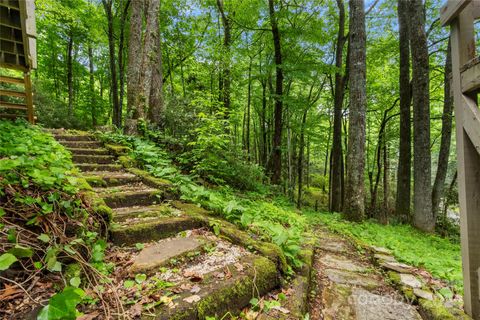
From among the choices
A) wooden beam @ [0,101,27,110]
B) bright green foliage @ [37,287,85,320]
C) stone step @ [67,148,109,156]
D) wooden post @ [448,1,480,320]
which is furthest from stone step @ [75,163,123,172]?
wooden post @ [448,1,480,320]

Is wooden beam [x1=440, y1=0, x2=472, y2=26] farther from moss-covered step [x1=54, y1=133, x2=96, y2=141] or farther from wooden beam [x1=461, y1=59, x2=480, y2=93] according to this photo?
moss-covered step [x1=54, y1=133, x2=96, y2=141]

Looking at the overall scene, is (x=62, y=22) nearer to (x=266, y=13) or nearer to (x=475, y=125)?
(x=266, y=13)

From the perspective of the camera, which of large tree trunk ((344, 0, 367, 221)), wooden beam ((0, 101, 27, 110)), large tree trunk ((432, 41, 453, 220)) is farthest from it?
large tree trunk ((432, 41, 453, 220))

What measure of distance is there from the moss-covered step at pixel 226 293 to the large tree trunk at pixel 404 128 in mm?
7294

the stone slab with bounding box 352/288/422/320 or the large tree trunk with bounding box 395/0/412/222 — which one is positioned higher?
the large tree trunk with bounding box 395/0/412/222

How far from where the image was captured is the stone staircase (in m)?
1.59

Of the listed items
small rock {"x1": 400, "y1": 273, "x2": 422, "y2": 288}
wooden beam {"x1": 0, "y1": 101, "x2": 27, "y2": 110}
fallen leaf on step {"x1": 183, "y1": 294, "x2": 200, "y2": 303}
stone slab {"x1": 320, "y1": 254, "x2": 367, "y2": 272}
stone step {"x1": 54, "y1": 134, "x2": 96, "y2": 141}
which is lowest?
stone slab {"x1": 320, "y1": 254, "x2": 367, "y2": 272}

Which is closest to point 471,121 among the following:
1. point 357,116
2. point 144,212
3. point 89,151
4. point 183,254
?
point 183,254

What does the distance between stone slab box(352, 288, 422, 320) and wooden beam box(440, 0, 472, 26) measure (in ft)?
8.31

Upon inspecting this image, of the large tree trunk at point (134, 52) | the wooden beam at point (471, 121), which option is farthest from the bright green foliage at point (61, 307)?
the large tree trunk at point (134, 52)

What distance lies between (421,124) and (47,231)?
8156 mm

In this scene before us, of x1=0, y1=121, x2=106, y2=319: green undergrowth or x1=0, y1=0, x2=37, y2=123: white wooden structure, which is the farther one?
x1=0, y1=0, x2=37, y2=123: white wooden structure

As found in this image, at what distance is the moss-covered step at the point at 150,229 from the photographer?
7.39ft

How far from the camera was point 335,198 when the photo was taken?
10.3 meters
